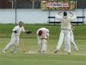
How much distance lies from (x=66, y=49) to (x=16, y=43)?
2644 mm

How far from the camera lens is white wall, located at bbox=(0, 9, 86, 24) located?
5917 centimetres

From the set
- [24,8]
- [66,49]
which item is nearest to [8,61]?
[66,49]

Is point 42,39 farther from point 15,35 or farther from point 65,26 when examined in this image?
point 65,26

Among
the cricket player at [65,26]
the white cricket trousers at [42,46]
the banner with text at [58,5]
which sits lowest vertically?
the white cricket trousers at [42,46]

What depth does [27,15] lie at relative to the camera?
2345 inches

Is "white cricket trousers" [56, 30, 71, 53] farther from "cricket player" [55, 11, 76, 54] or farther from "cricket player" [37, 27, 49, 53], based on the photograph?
"cricket player" [37, 27, 49, 53]

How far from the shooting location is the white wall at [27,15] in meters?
59.2

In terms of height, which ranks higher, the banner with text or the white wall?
the banner with text

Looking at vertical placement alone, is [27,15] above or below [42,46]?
above

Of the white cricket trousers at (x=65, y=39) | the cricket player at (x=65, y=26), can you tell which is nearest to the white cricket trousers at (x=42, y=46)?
the white cricket trousers at (x=65, y=39)

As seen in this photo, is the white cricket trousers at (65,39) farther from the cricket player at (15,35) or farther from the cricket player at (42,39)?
the cricket player at (15,35)

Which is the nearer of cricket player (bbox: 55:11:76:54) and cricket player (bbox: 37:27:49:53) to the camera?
cricket player (bbox: 55:11:76:54)

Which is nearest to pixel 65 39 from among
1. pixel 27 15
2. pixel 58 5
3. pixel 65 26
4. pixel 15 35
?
pixel 65 26

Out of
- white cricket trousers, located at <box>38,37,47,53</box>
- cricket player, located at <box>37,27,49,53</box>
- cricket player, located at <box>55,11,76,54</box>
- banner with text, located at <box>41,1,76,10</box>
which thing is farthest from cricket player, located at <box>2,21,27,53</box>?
banner with text, located at <box>41,1,76,10</box>
